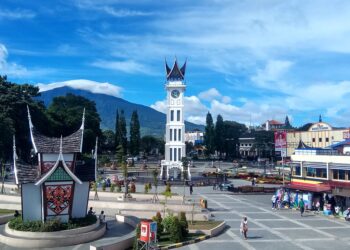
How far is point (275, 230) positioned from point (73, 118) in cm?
7226

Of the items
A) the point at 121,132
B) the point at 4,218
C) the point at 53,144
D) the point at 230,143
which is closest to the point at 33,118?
the point at 121,132

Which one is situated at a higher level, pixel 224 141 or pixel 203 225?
pixel 224 141

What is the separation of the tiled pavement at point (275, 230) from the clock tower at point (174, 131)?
34.3 m

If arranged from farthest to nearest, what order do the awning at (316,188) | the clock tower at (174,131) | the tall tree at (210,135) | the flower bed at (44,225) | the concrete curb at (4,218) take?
the tall tree at (210,135), the clock tower at (174,131), the awning at (316,188), the concrete curb at (4,218), the flower bed at (44,225)

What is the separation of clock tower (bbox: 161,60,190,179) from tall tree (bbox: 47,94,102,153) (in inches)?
969

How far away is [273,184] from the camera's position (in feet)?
224

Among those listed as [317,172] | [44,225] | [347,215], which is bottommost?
[347,215]

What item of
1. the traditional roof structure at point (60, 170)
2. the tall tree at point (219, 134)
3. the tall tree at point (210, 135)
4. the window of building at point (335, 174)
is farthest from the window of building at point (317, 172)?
the tall tree at point (210, 135)

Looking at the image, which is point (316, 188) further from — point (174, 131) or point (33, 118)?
point (33, 118)

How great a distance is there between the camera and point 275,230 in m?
31.4

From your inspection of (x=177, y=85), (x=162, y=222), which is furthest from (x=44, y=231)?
(x=177, y=85)

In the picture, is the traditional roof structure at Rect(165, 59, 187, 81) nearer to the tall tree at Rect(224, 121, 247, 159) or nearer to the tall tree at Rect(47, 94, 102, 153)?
the tall tree at Rect(47, 94, 102, 153)

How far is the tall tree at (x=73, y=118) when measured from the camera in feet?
303

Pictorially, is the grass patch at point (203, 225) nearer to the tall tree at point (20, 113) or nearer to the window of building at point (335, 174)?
the window of building at point (335, 174)
